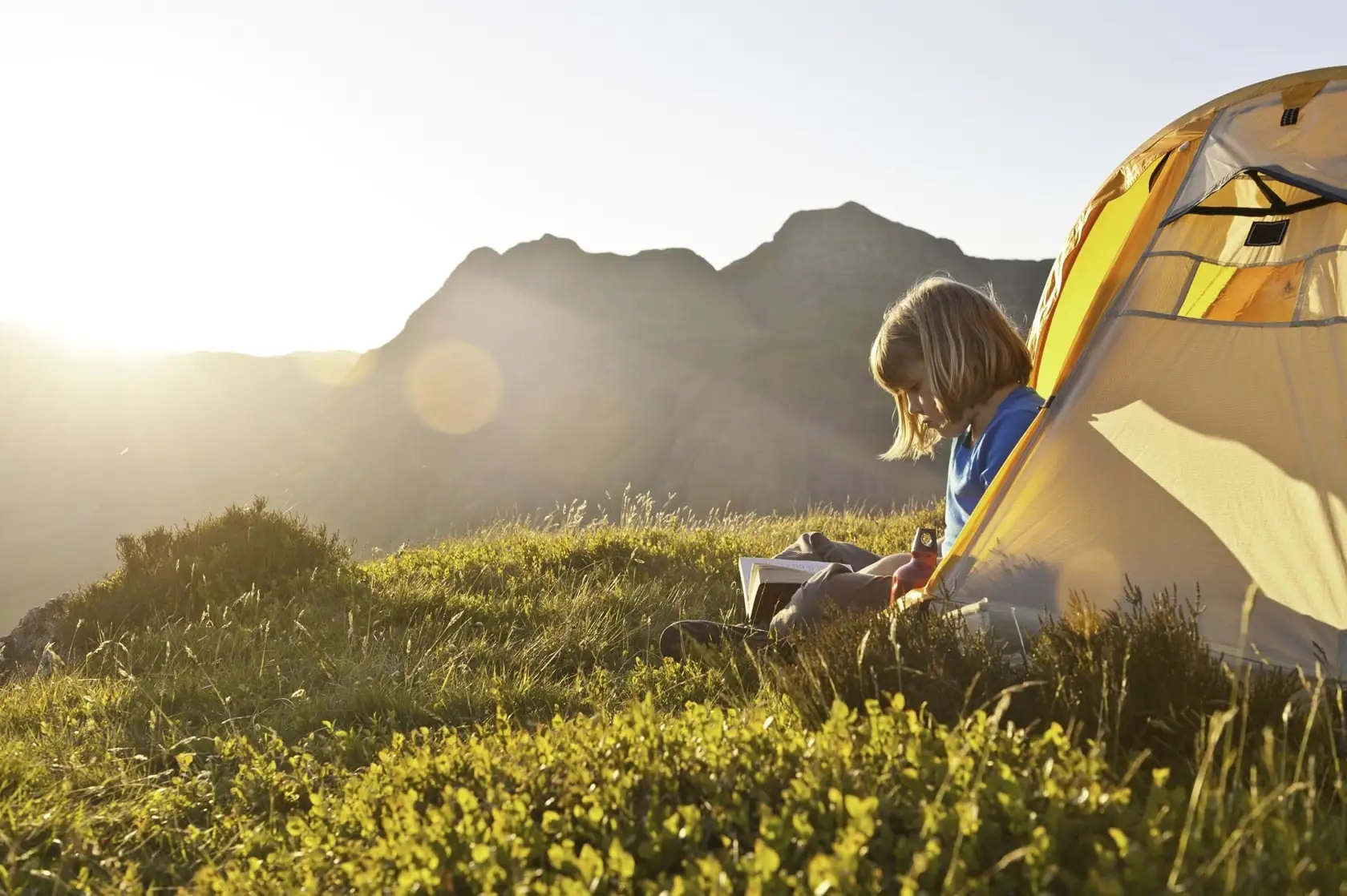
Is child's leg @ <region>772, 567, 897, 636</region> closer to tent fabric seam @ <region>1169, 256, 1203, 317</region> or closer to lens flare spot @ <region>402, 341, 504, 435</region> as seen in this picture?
tent fabric seam @ <region>1169, 256, 1203, 317</region>

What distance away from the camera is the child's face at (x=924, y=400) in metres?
4.70

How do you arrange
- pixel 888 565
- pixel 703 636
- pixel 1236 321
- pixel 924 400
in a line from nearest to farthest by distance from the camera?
pixel 1236 321 < pixel 924 400 < pixel 703 636 < pixel 888 565

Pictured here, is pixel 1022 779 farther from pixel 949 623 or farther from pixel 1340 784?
pixel 949 623

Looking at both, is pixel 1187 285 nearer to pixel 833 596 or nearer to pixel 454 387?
pixel 833 596

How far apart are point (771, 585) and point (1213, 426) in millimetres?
2306

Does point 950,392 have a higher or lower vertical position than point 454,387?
lower

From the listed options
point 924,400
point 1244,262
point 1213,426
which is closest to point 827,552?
point 924,400

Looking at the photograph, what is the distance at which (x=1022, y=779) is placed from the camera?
2268 millimetres

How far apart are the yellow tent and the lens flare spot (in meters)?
75.6

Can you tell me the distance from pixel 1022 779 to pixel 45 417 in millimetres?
108468

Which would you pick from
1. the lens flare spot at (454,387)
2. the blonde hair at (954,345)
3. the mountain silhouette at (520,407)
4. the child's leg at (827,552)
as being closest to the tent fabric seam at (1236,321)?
the blonde hair at (954,345)

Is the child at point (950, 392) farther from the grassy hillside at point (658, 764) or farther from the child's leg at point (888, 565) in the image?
the grassy hillside at point (658, 764)

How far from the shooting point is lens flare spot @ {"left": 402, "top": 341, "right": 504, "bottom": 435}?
81.3 meters

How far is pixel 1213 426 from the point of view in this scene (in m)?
4.28
